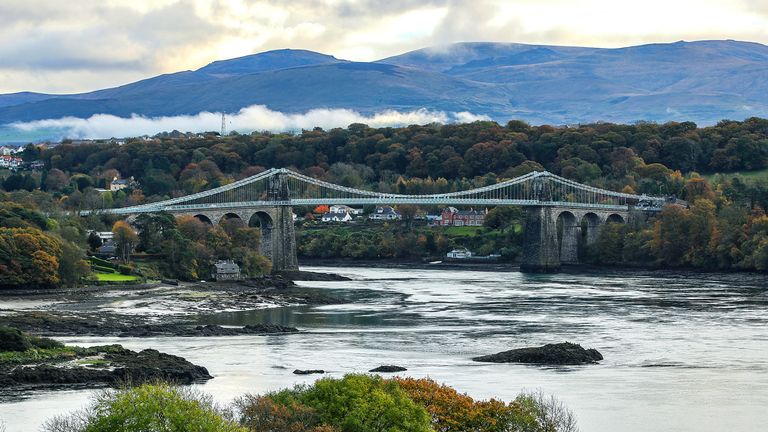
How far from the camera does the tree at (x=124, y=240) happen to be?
59.8m

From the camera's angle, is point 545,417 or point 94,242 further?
point 94,242

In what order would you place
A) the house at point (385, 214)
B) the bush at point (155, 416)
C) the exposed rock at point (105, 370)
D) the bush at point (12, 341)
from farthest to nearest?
the house at point (385, 214)
the bush at point (12, 341)
the exposed rock at point (105, 370)
the bush at point (155, 416)

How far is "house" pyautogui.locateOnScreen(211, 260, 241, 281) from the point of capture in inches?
2434

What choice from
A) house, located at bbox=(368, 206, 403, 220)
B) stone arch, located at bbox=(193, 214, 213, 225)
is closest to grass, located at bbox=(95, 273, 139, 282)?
stone arch, located at bbox=(193, 214, 213, 225)

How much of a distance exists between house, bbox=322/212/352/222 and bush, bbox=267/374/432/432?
254ft

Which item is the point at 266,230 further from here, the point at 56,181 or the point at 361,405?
the point at 361,405

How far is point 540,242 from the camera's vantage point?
81.3 meters

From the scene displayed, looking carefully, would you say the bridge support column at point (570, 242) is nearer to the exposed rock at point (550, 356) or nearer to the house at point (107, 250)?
the house at point (107, 250)

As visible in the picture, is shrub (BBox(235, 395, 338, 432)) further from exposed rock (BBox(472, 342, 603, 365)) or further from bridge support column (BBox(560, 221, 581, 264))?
bridge support column (BBox(560, 221, 581, 264))

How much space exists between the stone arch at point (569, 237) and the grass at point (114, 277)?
36361 millimetres

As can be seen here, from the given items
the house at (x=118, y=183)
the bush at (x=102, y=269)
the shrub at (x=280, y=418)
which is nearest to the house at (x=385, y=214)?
the house at (x=118, y=183)

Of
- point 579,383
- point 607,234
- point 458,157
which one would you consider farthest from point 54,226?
point 458,157

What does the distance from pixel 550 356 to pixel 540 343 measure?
12.5 feet

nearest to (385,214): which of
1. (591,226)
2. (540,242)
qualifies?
(591,226)
